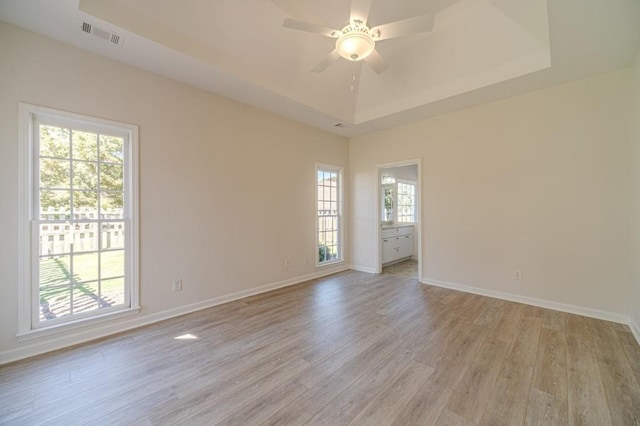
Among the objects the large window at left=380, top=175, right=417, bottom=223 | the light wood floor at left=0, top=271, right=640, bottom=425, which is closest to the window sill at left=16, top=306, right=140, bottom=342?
the light wood floor at left=0, top=271, right=640, bottom=425

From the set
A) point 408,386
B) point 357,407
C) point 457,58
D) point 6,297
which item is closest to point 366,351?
point 408,386

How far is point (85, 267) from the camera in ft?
8.79

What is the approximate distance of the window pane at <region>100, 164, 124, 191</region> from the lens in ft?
9.20

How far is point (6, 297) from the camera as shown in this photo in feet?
7.41

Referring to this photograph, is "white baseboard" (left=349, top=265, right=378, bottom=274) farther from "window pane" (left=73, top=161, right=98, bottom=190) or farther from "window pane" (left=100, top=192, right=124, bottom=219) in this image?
"window pane" (left=73, top=161, right=98, bottom=190)

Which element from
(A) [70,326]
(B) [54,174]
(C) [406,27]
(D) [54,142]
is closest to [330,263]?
(A) [70,326]

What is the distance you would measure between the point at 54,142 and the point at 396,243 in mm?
5985

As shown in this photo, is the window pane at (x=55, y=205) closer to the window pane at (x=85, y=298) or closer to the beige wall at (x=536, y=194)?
the window pane at (x=85, y=298)

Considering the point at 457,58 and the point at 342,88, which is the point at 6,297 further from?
the point at 457,58

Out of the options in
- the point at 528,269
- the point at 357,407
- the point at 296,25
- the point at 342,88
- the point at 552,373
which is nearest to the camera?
the point at 357,407

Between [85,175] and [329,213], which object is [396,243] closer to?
[329,213]

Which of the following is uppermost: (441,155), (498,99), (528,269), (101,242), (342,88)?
(342,88)

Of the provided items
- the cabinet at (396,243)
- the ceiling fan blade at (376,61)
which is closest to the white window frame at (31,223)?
the ceiling fan blade at (376,61)

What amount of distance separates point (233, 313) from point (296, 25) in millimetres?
3293
